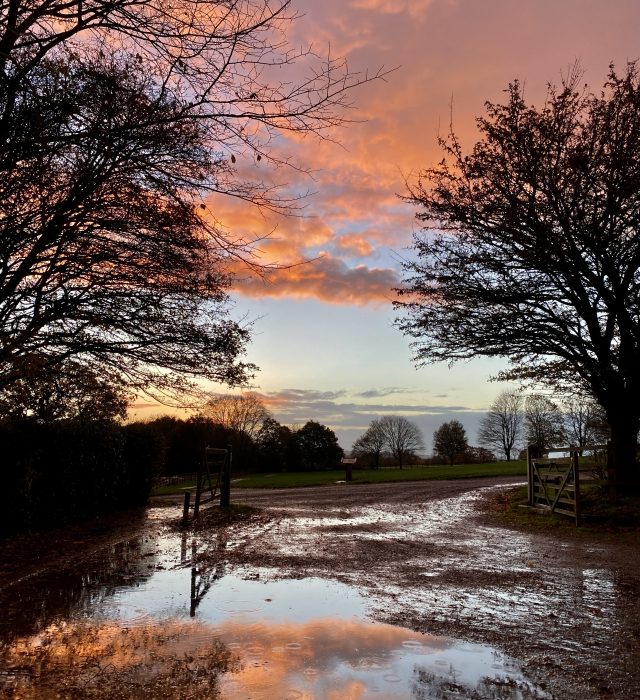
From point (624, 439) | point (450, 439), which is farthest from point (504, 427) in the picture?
point (624, 439)

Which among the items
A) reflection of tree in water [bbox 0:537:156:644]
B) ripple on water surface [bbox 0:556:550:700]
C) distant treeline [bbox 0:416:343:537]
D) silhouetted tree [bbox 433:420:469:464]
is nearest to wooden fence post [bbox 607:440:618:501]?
ripple on water surface [bbox 0:556:550:700]

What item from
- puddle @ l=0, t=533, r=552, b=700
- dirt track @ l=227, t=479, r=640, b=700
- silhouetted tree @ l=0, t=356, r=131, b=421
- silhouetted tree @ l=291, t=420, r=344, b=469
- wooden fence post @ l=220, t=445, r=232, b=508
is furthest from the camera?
silhouetted tree @ l=291, t=420, r=344, b=469

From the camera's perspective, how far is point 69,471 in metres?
14.4

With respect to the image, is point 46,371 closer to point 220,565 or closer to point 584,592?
point 220,565

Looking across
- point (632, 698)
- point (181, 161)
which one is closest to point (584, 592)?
point (632, 698)

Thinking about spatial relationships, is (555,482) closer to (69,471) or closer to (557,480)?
(557,480)

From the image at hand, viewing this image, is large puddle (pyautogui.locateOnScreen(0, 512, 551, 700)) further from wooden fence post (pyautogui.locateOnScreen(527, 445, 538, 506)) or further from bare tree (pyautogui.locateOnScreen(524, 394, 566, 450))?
bare tree (pyautogui.locateOnScreen(524, 394, 566, 450))

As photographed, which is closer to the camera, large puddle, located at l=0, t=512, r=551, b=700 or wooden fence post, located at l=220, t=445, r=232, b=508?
large puddle, located at l=0, t=512, r=551, b=700

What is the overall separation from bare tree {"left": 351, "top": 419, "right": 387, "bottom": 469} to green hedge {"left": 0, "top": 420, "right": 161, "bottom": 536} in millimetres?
61331

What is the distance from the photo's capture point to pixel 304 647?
17.4 feet

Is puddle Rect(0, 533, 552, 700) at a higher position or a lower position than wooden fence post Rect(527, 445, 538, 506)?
lower

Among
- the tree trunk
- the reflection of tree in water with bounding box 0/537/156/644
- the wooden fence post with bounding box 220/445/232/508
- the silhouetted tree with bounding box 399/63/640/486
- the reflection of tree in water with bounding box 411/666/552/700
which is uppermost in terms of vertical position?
the silhouetted tree with bounding box 399/63/640/486

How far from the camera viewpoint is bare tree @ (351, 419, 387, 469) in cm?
7912

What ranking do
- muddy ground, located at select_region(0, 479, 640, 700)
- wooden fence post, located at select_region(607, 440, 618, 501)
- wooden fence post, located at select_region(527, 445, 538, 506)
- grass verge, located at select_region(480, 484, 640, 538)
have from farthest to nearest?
wooden fence post, located at select_region(527, 445, 538, 506) → wooden fence post, located at select_region(607, 440, 618, 501) → grass verge, located at select_region(480, 484, 640, 538) → muddy ground, located at select_region(0, 479, 640, 700)
